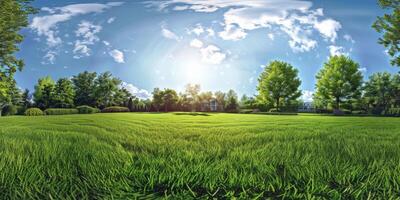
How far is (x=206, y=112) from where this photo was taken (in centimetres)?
289

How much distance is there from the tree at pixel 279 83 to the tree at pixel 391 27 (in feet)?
2.64

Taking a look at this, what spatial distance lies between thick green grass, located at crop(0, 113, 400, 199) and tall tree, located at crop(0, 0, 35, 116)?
34 centimetres

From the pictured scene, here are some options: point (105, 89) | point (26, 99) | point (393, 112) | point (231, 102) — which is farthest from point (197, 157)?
point (393, 112)

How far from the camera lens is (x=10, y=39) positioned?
2.80m

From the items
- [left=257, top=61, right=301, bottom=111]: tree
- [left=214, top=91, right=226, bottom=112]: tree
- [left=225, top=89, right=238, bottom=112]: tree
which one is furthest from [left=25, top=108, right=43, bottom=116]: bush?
[left=257, top=61, right=301, bottom=111]: tree

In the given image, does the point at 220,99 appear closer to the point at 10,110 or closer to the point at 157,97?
the point at 157,97

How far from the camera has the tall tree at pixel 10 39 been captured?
276 centimetres

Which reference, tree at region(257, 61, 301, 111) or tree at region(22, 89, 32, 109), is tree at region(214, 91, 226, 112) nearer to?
tree at region(257, 61, 301, 111)

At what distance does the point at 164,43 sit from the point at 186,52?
21 cm

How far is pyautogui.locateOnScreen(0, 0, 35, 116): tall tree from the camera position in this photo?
2.76 m

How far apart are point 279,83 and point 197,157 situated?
2028mm

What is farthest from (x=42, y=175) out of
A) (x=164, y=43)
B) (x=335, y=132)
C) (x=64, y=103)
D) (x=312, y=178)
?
(x=335, y=132)

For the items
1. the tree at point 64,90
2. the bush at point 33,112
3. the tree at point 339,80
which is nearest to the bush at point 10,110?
the bush at point 33,112

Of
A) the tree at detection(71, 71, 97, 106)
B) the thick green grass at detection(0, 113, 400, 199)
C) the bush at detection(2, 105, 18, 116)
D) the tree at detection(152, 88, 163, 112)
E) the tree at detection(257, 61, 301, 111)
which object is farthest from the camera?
the tree at detection(257, 61, 301, 111)
